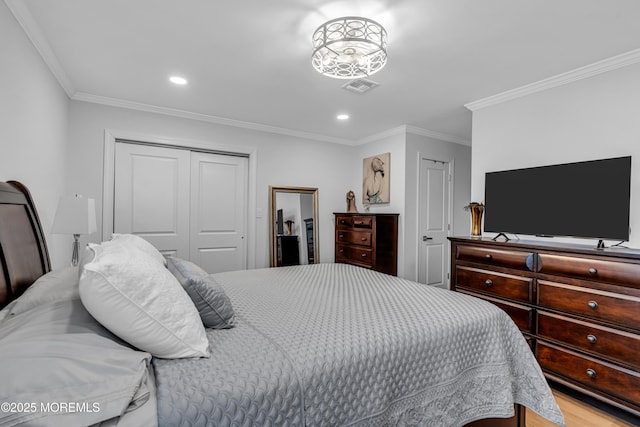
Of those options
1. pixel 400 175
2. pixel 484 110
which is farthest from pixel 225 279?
pixel 484 110

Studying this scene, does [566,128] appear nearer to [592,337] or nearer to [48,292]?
[592,337]

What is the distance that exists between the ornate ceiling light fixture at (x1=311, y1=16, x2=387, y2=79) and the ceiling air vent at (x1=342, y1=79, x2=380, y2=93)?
0.63 metres

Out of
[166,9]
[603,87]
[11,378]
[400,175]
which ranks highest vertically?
[166,9]

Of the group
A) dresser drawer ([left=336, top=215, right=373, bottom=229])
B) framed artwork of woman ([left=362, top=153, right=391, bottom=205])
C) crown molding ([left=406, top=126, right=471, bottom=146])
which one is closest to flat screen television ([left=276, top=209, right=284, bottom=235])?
dresser drawer ([left=336, top=215, right=373, bottom=229])

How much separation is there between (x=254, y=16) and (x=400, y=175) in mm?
2837

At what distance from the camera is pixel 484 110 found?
10.5 feet

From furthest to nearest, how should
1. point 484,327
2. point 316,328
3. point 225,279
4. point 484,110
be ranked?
point 484,110 → point 225,279 → point 484,327 → point 316,328

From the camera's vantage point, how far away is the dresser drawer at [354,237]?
13.4 ft

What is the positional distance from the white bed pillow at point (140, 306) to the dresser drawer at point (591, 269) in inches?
93.2

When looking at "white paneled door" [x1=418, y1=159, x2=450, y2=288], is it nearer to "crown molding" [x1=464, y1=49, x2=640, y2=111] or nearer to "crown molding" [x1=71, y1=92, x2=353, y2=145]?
"crown molding" [x1=464, y1=49, x2=640, y2=111]

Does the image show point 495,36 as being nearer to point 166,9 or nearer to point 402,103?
point 402,103

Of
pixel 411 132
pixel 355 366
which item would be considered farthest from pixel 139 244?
pixel 411 132

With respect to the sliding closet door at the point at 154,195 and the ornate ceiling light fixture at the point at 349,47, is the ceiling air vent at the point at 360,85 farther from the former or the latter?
the sliding closet door at the point at 154,195

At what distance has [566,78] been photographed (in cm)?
256
